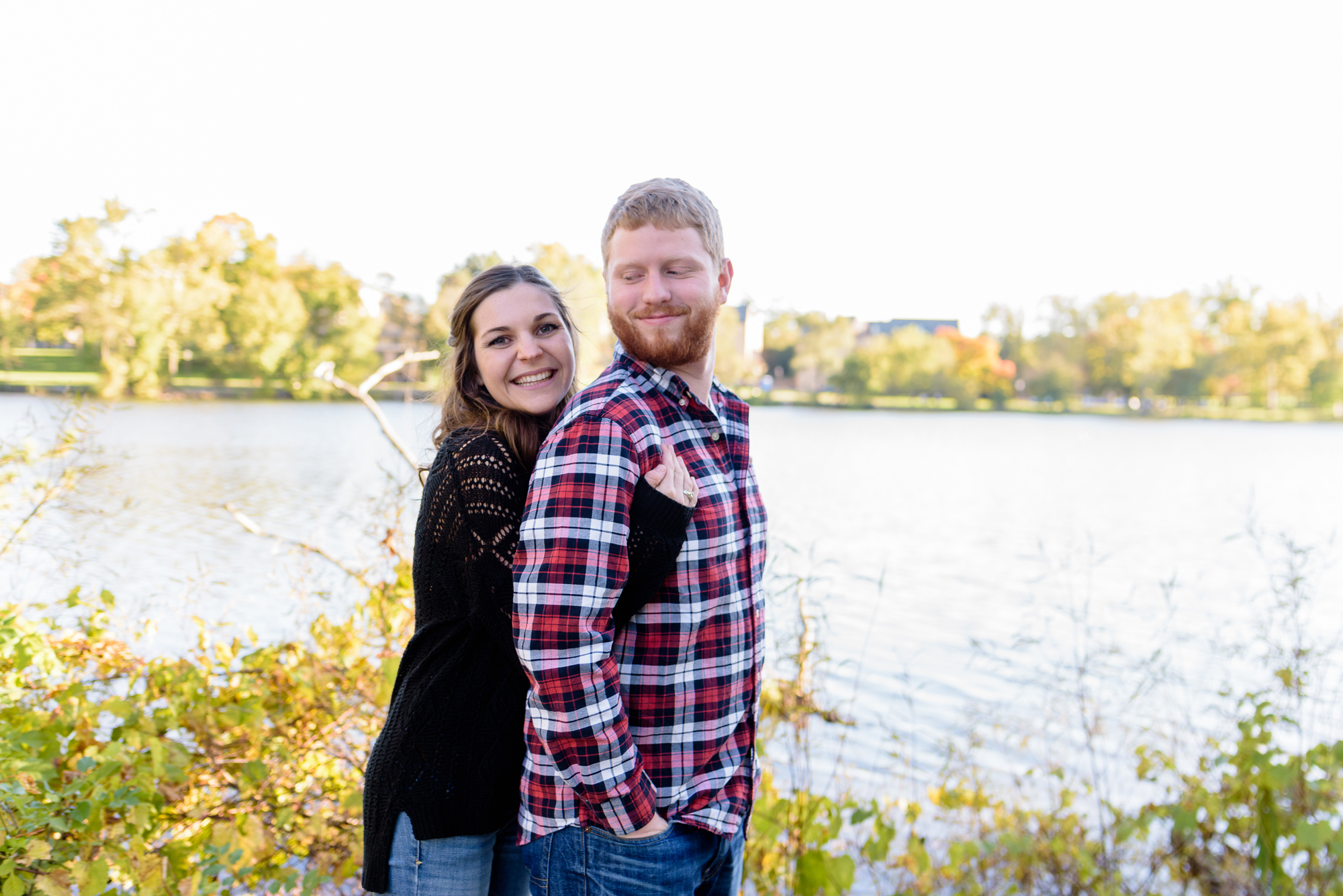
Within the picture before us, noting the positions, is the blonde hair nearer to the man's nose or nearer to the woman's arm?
the man's nose

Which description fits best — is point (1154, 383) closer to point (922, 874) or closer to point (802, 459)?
point (802, 459)

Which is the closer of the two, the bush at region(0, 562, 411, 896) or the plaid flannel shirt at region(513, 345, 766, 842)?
the plaid flannel shirt at region(513, 345, 766, 842)

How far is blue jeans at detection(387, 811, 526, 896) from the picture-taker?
180cm

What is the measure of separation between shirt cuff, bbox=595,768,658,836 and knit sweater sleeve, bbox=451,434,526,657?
1.16 ft

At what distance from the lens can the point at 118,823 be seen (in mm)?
2609

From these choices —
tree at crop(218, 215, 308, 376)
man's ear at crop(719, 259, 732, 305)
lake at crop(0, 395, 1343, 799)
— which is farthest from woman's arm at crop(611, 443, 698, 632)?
tree at crop(218, 215, 308, 376)

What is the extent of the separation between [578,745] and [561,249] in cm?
2604

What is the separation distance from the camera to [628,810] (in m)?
1.59

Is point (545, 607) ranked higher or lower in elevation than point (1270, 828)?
higher

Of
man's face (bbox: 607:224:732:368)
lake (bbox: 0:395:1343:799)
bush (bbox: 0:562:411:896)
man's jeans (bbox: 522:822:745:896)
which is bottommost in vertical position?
lake (bbox: 0:395:1343:799)

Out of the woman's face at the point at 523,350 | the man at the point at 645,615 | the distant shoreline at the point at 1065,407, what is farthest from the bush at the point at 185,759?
the distant shoreline at the point at 1065,407

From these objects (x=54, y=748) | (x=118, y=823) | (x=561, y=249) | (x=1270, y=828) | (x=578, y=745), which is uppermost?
(x=561, y=249)

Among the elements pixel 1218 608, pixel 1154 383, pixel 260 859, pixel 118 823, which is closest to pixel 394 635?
pixel 260 859

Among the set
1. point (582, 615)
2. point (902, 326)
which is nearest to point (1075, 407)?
point (902, 326)
